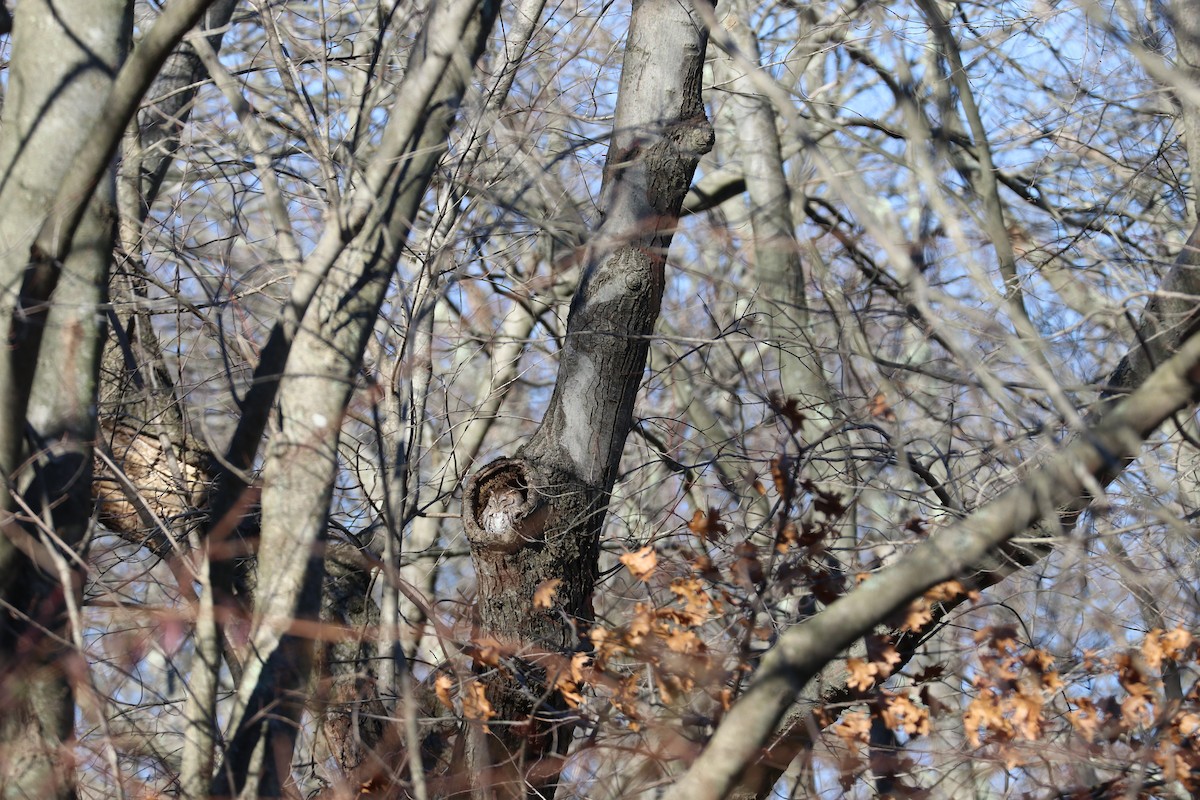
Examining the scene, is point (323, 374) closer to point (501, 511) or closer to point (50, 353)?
point (50, 353)

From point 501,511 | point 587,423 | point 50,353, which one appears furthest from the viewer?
point 587,423

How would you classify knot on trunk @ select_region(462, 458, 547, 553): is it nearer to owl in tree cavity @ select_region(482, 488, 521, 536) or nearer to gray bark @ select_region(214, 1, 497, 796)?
owl in tree cavity @ select_region(482, 488, 521, 536)

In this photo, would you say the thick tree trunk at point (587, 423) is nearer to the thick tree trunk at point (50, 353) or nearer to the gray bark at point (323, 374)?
the gray bark at point (323, 374)

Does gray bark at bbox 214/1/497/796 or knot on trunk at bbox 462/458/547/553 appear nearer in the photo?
gray bark at bbox 214/1/497/796

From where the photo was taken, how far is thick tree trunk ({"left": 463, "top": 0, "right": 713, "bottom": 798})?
354 cm

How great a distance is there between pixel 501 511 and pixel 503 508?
0.04 ft

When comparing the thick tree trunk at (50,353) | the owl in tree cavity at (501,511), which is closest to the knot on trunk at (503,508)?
the owl in tree cavity at (501,511)

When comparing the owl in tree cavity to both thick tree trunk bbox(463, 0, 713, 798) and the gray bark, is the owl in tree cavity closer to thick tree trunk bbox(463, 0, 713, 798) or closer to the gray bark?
thick tree trunk bbox(463, 0, 713, 798)

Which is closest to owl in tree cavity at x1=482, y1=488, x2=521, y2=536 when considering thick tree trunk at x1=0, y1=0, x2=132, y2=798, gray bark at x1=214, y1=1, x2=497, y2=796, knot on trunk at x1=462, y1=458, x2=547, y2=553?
knot on trunk at x1=462, y1=458, x2=547, y2=553

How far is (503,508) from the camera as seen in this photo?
3.54 meters

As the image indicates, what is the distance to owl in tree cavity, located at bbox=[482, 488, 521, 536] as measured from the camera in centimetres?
352

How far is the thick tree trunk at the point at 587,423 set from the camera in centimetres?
354

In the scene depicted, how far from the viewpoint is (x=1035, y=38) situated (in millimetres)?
5438

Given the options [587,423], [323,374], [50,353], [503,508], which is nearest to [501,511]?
[503,508]
